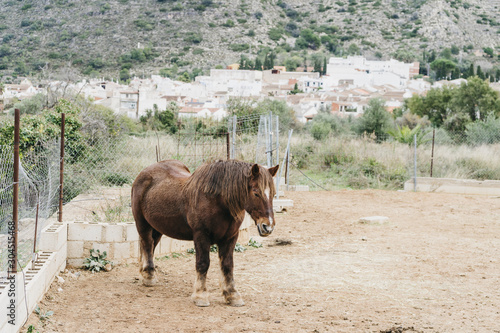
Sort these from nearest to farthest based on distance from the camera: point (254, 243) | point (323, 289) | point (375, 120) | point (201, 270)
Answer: point (201, 270) < point (323, 289) < point (254, 243) < point (375, 120)

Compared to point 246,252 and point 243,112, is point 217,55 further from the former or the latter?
point 246,252

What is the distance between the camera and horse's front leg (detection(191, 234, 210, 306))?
18.6ft

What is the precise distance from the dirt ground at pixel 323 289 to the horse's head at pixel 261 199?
2.92 feet

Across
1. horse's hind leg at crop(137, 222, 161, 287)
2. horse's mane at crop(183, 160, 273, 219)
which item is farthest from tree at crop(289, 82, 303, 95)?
horse's mane at crop(183, 160, 273, 219)

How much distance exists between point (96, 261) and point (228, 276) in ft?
7.06

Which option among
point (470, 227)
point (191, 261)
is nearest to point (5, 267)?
point (191, 261)

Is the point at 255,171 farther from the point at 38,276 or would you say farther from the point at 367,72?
the point at 367,72

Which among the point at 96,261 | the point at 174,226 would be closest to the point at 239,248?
the point at 96,261

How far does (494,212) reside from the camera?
12086 millimetres

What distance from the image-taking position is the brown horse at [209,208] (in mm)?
5406

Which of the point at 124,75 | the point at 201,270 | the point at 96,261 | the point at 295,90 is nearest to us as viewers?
the point at 201,270

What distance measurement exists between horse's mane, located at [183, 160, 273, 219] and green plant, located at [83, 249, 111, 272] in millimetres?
1857

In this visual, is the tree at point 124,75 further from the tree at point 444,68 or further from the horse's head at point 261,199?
the horse's head at point 261,199

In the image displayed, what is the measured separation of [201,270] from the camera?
18.7 ft
